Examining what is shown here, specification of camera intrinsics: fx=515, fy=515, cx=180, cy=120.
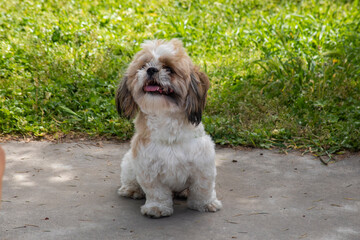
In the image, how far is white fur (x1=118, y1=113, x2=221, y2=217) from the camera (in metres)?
3.86

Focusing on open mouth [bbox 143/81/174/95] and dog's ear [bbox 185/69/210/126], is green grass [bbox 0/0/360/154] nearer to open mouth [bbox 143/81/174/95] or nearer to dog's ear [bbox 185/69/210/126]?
dog's ear [bbox 185/69/210/126]

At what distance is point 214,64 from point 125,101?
11.5 ft

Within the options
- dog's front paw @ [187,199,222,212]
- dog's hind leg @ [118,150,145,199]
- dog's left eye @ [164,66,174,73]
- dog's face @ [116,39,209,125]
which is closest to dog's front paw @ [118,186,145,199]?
dog's hind leg @ [118,150,145,199]

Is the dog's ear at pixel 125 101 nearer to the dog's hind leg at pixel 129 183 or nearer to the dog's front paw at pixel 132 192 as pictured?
the dog's hind leg at pixel 129 183

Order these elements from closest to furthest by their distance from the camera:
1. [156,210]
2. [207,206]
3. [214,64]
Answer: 1. [156,210]
2. [207,206]
3. [214,64]

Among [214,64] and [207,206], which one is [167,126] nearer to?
[207,206]

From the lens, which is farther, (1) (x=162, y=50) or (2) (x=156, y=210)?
(2) (x=156, y=210)

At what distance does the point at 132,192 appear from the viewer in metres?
4.37

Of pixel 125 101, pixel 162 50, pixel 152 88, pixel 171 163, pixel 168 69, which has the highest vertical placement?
pixel 162 50

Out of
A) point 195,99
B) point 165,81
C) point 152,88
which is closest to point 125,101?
point 152,88

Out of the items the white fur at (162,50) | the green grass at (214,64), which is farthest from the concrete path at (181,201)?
the white fur at (162,50)

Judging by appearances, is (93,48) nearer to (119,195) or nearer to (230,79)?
(230,79)

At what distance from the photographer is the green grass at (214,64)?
5883mm

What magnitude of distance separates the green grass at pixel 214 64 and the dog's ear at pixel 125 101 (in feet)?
5.82
